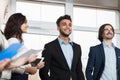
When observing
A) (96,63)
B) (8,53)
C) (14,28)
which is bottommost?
(96,63)

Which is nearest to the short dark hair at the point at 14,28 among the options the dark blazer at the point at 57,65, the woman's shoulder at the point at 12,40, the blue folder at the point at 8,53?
the woman's shoulder at the point at 12,40

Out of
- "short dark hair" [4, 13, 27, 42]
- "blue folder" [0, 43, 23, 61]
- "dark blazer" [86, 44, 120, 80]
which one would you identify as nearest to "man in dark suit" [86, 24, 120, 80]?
"dark blazer" [86, 44, 120, 80]

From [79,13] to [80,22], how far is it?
153mm

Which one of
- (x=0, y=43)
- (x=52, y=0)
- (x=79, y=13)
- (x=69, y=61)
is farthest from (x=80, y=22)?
(x=0, y=43)

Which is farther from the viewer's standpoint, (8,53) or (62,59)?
(62,59)

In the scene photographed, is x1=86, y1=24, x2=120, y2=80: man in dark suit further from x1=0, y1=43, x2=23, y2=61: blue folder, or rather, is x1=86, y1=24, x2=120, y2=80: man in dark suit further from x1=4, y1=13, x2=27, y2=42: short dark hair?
x1=0, y1=43, x2=23, y2=61: blue folder

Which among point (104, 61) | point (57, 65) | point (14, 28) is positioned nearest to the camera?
point (14, 28)

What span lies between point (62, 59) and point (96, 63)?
55cm

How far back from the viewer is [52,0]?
15.2 feet

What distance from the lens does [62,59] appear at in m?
3.20

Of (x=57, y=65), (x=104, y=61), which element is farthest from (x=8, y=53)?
(x=104, y=61)

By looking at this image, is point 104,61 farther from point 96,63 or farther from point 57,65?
point 57,65

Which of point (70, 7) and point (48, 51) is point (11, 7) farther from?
point (48, 51)

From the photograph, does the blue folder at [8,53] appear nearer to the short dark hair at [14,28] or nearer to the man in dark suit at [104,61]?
the short dark hair at [14,28]
